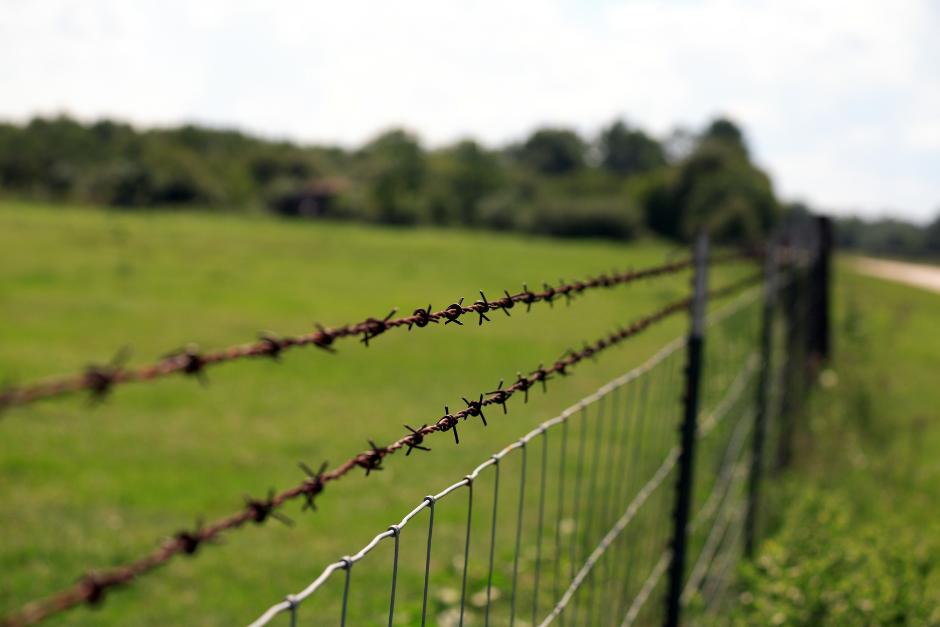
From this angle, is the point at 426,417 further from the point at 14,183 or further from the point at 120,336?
the point at 14,183

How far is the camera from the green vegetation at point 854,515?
3.73 metres

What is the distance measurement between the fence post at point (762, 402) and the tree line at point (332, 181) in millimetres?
34591

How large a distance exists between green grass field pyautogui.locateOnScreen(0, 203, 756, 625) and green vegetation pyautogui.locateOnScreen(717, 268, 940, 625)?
1.55 m

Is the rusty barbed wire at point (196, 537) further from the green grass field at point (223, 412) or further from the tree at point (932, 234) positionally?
the tree at point (932, 234)

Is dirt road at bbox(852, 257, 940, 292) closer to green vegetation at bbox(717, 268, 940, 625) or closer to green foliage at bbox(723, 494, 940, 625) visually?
green vegetation at bbox(717, 268, 940, 625)

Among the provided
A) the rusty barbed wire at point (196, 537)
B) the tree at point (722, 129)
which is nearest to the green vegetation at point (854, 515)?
the rusty barbed wire at point (196, 537)

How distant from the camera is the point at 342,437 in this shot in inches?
384

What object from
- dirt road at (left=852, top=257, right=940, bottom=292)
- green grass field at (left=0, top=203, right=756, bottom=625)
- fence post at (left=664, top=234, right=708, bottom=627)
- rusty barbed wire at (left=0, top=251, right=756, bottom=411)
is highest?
rusty barbed wire at (left=0, top=251, right=756, bottom=411)

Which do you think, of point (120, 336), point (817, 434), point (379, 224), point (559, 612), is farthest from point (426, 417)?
point (379, 224)

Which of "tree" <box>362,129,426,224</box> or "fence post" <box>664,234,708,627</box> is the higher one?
"tree" <box>362,129,426,224</box>

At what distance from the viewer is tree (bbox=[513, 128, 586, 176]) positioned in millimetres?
114938

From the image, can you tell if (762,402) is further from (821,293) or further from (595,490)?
(821,293)

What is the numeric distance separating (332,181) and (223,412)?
75.0 meters

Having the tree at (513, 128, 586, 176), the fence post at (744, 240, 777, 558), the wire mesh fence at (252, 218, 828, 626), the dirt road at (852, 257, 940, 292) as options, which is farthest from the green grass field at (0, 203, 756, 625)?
the tree at (513, 128, 586, 176)
